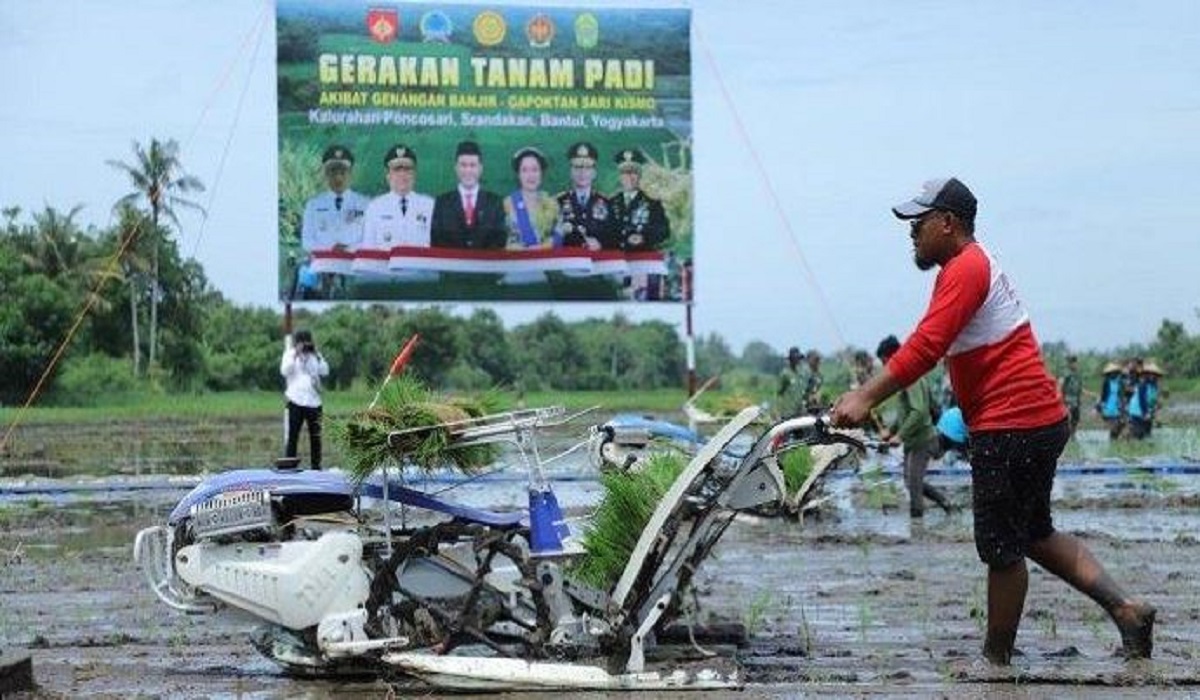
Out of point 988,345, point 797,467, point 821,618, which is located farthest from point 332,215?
point 988,345

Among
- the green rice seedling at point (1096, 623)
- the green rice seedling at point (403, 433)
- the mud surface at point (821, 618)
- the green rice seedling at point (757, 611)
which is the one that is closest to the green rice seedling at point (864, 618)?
the mud surface at point (821, 618)

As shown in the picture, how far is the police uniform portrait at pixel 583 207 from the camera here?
70.8ft

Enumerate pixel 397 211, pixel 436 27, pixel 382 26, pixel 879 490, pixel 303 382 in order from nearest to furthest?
pixel 303 382 → pixel 879 490 → pixel 382 26 → pixel 397 211 → pixel 436 27

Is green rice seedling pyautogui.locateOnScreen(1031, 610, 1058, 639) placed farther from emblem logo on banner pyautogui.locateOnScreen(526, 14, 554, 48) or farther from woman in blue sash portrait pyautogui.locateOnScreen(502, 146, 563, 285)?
emblem logo on banner pyautogui.locateOnScreen(526, 14, 554, 48)

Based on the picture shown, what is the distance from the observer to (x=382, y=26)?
2100 centimetres

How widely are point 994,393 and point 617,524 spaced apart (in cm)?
164

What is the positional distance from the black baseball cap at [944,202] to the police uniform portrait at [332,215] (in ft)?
46.6

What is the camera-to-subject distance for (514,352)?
65312 mm

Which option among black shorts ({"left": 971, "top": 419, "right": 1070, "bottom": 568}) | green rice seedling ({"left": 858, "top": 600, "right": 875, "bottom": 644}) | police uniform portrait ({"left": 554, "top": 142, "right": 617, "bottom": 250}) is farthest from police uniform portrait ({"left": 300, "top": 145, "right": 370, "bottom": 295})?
black shorts ({"left": 971, "top": 419, "right": 1070, "bottom": 568})

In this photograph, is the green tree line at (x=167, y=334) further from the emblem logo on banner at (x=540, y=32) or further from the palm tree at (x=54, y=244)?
the emblem logo on banner at (x=540, y=32)

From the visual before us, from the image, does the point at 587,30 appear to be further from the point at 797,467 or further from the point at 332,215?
the point at 797,467

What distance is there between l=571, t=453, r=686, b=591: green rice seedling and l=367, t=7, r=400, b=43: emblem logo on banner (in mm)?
14375

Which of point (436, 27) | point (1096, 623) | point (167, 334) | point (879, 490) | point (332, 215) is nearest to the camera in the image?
point (1096, 623)

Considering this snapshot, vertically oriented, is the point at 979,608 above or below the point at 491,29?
below
